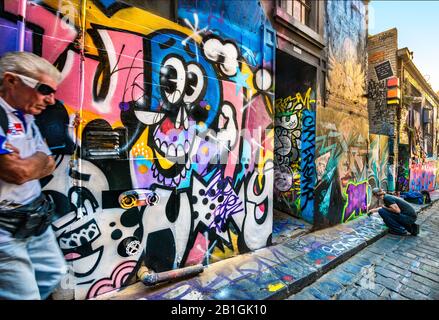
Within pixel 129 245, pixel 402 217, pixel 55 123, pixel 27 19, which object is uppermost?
pixel 27 19

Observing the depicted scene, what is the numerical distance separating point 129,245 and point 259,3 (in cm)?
506

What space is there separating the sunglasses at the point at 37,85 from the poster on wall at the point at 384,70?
1260 centimetres

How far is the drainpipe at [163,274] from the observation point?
295 centimetres

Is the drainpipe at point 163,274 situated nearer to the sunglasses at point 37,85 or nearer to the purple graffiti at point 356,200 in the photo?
the sunglasses at point 37,85

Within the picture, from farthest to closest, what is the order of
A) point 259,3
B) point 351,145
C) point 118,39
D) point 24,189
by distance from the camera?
1. point 351,145
2. point 259,3
3. point 118,39
4. point 24,189

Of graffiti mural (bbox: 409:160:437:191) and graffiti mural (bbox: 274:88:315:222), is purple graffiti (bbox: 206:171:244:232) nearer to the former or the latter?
graffiti mural (bbox: 274:88:315:222)

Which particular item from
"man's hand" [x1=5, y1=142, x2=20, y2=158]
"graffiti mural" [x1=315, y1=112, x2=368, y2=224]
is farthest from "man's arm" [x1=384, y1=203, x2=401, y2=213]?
"man's hand" [x1=5, y1=142, x2=20, y2=158]

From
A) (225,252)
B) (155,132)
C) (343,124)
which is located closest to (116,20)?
(155,132)

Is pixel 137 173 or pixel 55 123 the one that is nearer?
pixel 55 123

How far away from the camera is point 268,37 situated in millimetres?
4551
